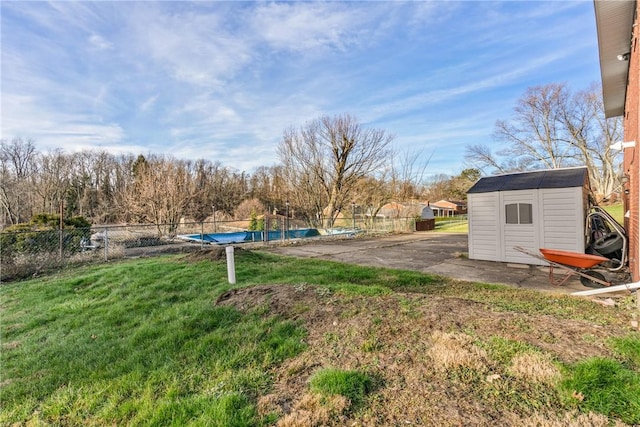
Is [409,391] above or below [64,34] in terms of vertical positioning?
below

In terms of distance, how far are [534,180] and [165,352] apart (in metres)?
9.43

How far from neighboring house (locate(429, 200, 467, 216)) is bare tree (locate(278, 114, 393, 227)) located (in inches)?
1383

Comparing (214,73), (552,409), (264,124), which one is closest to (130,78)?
(214,73)

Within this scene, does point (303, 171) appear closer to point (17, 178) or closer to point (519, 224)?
point (519, 224)

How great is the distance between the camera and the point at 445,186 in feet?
176

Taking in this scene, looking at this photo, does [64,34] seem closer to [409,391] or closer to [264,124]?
[409,391]

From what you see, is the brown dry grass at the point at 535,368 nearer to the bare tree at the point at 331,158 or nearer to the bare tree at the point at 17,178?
the bare tree at the point at 331,158

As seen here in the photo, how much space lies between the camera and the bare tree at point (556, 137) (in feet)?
92.1

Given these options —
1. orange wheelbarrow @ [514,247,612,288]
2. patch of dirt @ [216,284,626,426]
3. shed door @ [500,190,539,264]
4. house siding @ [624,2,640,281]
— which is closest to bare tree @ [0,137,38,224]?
patch of dirt @ [216,284,626,426]

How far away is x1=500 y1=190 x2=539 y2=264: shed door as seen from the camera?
7.91 metres

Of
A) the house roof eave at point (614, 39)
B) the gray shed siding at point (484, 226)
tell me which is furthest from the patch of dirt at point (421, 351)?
the house roof eave at point (614, 39)

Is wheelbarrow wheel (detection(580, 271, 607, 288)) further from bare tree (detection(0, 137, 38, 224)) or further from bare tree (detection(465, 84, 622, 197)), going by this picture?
bare tree (detection(0, 137, 38, 224))

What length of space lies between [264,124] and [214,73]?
10.2m

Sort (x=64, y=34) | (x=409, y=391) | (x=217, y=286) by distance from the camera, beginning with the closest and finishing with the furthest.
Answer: (x=409, y=391) → (x=217, y=286) → (x=64, y=34)
